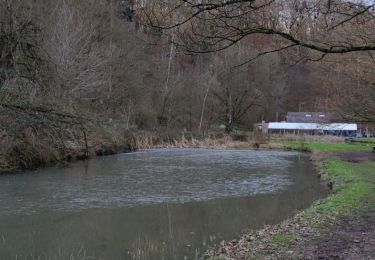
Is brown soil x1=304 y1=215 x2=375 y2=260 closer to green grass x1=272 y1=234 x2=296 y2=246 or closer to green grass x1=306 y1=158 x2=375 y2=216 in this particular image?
green grass x1=272 y1=234 x2=296 y2=246

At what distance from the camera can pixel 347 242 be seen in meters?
9.50

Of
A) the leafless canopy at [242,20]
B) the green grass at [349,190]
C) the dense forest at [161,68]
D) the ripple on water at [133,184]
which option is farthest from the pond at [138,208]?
the leafless canopy at [242,20]

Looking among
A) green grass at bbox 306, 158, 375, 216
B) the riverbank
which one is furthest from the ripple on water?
the riverbank

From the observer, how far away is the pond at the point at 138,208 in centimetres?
1126

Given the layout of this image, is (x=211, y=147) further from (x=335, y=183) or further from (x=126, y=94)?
(x=335, y=183)

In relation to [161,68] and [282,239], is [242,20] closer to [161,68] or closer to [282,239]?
[282,239]

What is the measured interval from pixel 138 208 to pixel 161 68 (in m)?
44.2

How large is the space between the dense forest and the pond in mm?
2109

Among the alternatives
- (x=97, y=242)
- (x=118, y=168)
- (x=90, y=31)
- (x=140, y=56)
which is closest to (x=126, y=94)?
(x=140, y=56)

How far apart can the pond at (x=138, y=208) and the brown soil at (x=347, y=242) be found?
8.15 ft

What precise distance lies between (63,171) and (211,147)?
82.9ft

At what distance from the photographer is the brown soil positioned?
8.49 meters

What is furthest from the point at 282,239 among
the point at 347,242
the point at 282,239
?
the point at 347,242

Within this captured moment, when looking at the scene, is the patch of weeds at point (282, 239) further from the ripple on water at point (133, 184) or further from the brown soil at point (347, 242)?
the ripple on water at point (133, 184)
